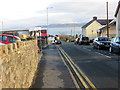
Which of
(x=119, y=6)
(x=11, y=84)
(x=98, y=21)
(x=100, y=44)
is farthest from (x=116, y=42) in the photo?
(x=98, y=21)

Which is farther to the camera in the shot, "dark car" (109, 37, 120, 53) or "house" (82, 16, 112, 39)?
"house" (82, 16, 112, 39)

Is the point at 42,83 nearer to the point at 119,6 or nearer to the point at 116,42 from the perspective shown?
the point at 116,42

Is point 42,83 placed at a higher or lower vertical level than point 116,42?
lower

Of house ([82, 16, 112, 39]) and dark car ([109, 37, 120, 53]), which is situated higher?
house ([82, 16, 112, 39])

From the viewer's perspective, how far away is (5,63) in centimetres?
367

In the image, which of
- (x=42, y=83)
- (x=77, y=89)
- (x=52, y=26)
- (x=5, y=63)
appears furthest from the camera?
(x=52, y=26)

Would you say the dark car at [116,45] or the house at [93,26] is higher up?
the house at [93,26]

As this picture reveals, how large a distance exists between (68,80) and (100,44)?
58.9 ft

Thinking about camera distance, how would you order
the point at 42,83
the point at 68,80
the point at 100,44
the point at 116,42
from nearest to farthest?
the point at 42,83 < the point at 68,80 < the point at 116,42 < the point at 100,44

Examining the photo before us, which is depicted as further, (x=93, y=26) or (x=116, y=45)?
(x=93, y=26)

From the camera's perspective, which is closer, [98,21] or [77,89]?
[77,89]

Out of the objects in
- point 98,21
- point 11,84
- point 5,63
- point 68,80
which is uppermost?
point 98,21

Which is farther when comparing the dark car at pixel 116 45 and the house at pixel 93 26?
the house at pixel 93 26

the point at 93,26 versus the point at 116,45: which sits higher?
the point at 93,26
